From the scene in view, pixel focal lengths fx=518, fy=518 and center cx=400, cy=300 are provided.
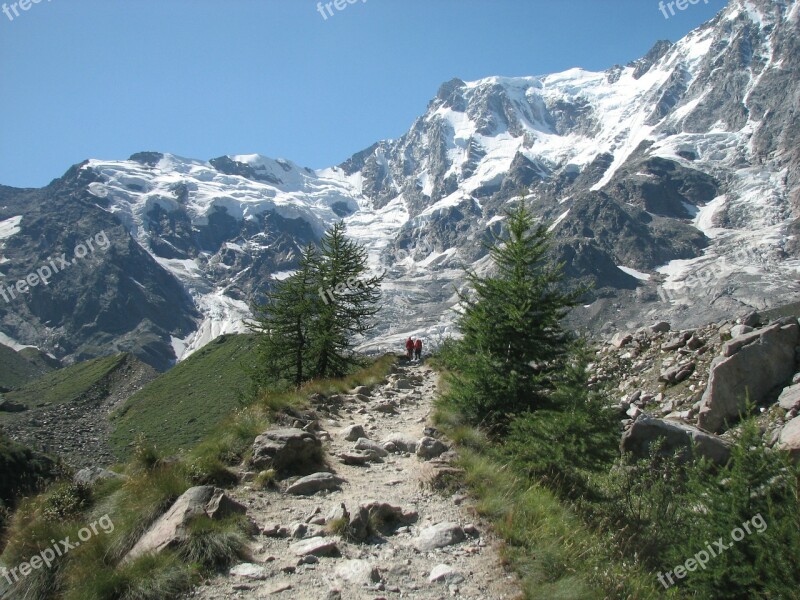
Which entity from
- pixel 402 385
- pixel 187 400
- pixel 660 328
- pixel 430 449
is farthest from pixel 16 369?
pixel 430 449

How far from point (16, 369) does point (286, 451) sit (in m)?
201

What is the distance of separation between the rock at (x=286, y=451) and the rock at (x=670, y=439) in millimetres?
6271

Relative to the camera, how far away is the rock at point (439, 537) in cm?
659

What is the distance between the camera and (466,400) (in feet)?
37.2

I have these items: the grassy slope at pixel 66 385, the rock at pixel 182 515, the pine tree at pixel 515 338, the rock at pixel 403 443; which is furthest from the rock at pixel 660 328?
the grassy slope at pixel 66 385

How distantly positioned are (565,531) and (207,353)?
8449 cm

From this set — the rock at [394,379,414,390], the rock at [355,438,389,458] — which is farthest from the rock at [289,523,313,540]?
the rock at [394,379,414,390]

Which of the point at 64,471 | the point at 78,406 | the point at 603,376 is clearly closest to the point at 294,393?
the point at 64,471

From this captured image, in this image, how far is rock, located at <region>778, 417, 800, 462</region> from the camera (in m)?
8.50

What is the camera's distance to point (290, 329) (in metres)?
22.4

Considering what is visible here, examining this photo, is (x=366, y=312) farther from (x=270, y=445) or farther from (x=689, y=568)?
(x=689, y=568)

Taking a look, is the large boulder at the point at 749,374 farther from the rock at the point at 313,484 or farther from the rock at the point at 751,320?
the rock at the point at 313,484

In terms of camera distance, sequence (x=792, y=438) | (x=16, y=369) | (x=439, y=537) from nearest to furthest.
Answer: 1. (x=439, y=537)
2. (x=792, y=438)
3. (x=16, y=369)

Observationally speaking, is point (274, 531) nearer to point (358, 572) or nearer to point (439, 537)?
point (358, 572)
